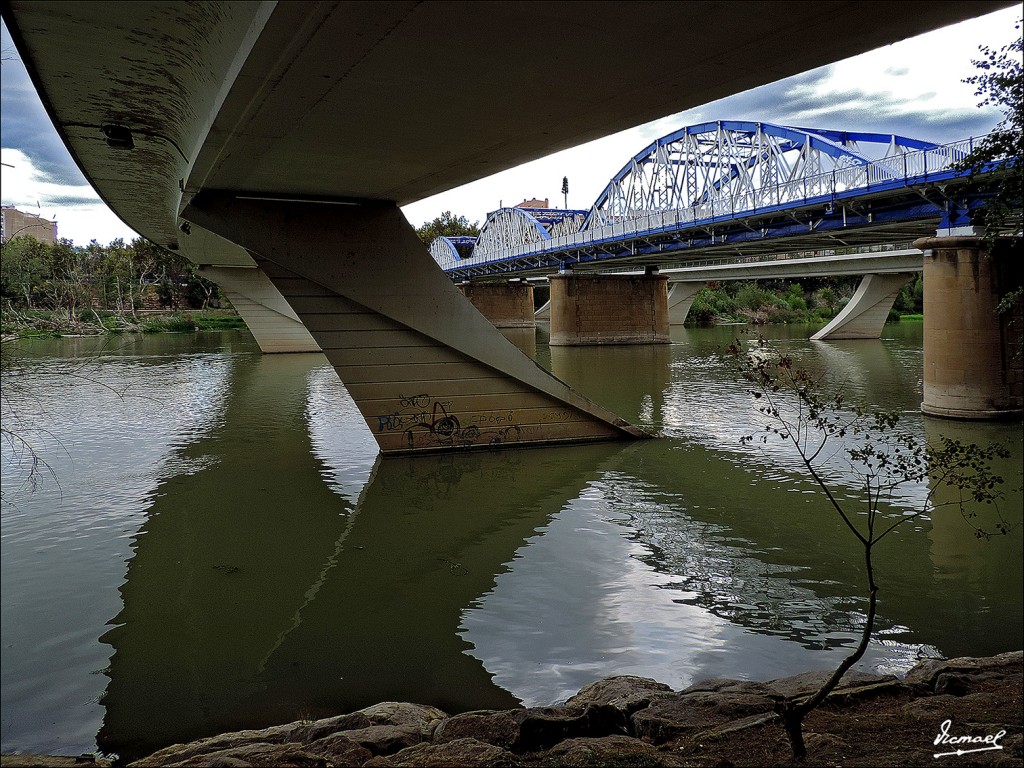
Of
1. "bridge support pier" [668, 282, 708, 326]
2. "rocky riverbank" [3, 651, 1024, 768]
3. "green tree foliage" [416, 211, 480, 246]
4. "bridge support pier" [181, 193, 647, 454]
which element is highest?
"green tree foliage" [416, 211, 480, 246]

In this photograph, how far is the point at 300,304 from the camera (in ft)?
40.4

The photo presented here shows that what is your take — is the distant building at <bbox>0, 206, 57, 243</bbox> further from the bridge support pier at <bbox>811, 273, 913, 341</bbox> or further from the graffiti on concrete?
the bridge support pier at <bbox>811, 273, 913, 341</bbox>

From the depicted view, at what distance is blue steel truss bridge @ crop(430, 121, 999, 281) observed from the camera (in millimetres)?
21641

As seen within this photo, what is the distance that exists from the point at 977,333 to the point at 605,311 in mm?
33386

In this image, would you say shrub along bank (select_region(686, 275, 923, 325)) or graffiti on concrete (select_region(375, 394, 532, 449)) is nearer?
graffiti on concrete (select_region(375, 394, 532, 449))

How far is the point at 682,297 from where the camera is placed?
226 ft

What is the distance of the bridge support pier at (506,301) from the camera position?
72875 mm

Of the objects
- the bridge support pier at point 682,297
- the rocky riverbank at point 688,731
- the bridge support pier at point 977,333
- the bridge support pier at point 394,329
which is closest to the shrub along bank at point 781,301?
the bridge support pier at point 682,297

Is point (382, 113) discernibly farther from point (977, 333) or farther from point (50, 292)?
point (977, 333)

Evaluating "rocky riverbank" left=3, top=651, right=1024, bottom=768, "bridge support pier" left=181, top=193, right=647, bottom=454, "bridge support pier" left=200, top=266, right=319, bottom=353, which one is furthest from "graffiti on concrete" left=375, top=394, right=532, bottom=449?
"bridge support pier" left=200, top=266, right=319, bottom=353

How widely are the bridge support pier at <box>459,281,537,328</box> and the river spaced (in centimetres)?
5889

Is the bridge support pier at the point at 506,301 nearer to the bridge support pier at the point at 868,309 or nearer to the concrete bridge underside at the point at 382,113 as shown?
the bridge support pier at the point at 868,309

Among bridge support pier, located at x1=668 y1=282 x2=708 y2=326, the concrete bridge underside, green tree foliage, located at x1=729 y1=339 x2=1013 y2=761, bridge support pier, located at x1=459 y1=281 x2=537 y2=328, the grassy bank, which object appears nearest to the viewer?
the grassy bank

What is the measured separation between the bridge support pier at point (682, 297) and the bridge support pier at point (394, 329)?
56.6m
